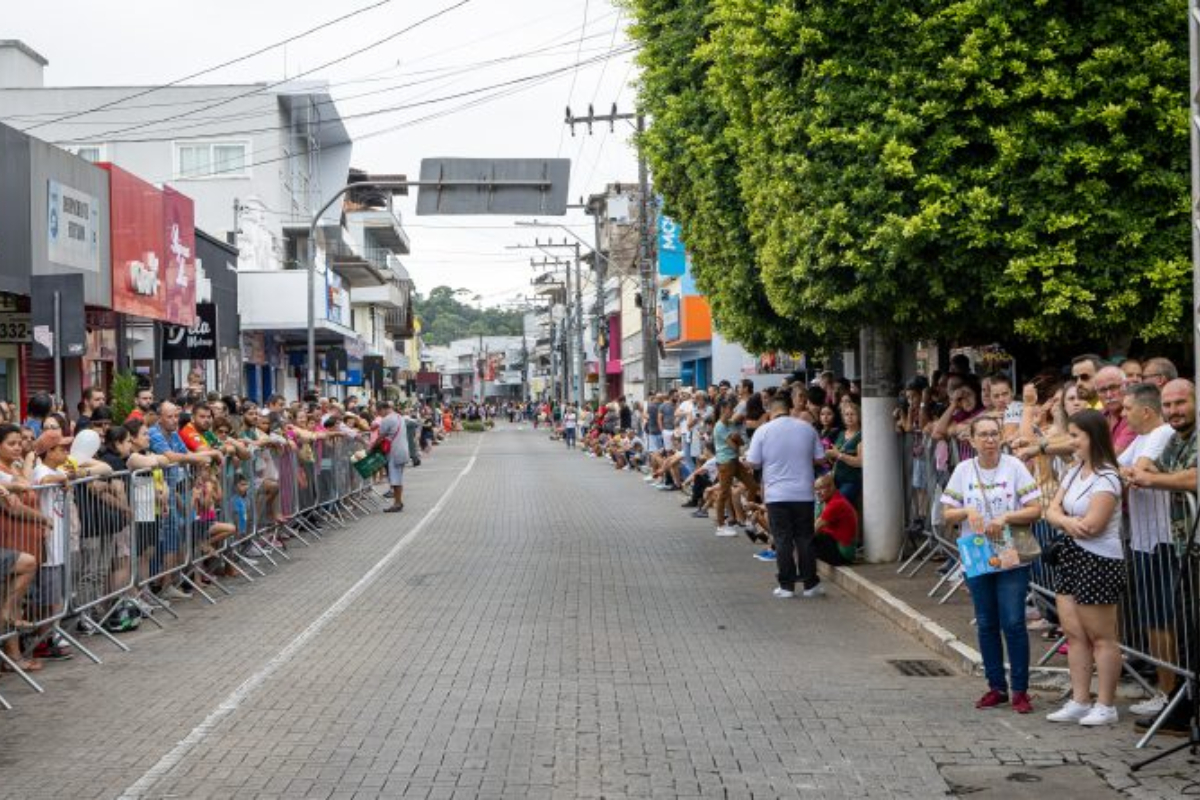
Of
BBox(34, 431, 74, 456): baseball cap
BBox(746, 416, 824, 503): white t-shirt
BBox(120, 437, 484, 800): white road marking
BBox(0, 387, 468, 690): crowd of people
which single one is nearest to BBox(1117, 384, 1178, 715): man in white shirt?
BBox(120, 437, 484, 800): white road marking

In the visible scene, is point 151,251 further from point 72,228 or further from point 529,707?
point 529,707

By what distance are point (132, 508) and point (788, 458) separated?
577 centimetres

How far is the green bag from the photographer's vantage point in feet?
86.3

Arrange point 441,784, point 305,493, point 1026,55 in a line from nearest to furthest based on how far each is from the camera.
Result: point 441,784 → point 1026,55 → point 305,493

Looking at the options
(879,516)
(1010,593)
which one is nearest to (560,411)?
(879,516)

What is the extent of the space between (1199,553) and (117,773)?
17.8 feet

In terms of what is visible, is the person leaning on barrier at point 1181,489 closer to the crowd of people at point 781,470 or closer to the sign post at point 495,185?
the crowd of people at point 781,470

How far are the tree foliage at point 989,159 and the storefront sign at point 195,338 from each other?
18.8m

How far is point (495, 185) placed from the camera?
30.7 m

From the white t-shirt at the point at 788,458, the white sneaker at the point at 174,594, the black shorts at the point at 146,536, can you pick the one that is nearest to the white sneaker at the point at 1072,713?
the white t-shirt at the point at 788,458

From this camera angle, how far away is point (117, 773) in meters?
7.68

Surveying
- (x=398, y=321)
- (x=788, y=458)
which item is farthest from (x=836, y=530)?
(x=398, y=321)

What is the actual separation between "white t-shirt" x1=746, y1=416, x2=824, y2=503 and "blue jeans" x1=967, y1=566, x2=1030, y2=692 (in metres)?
5.40

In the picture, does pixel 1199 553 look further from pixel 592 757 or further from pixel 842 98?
pixel 842 98
